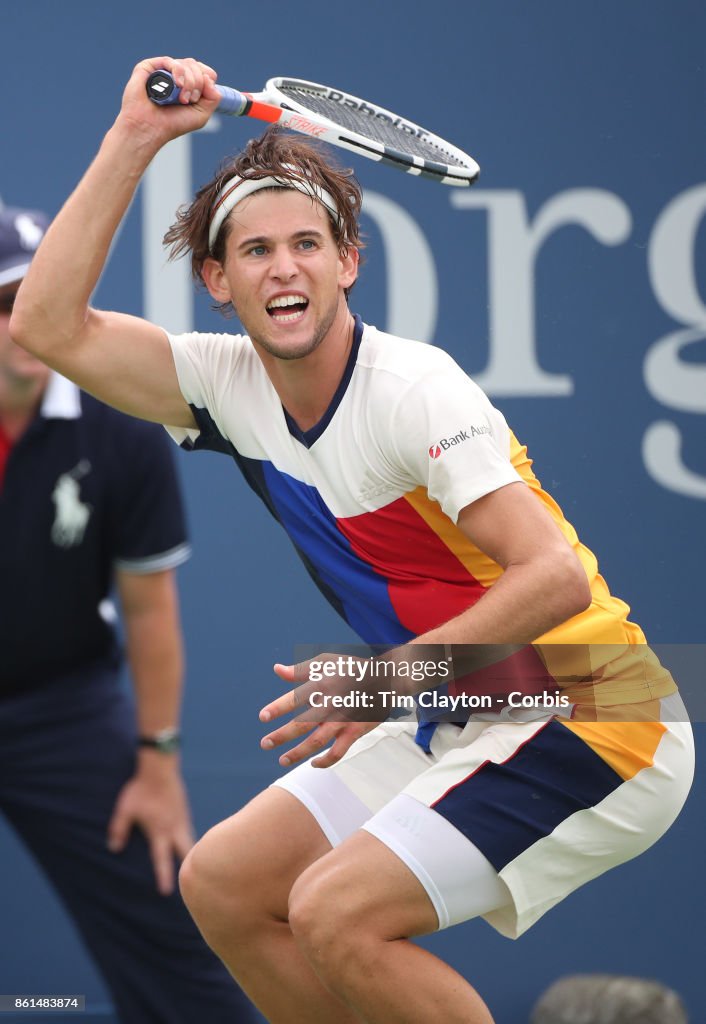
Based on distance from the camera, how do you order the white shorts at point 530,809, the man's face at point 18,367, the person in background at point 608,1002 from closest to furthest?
the white shorts at point 530,809
the man's face at point 18,367
the person in background at point 608,1002

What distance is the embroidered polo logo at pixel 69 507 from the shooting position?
10.4 feet

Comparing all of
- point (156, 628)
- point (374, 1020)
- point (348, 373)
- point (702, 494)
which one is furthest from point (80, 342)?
point (702, 494)

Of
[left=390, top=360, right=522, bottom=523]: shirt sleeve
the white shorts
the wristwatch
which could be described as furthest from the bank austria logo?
the wristwatch

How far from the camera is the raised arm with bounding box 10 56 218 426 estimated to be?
2635 millimetres

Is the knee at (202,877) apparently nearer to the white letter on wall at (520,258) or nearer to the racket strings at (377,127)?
the racket strings at (377,127)

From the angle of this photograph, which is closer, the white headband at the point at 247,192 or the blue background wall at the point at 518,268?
the white headband at the point at 247,192

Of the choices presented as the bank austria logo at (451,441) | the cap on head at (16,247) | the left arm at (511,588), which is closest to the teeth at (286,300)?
the bank austria logo at (451,441)

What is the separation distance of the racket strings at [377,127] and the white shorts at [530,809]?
1.11 metres

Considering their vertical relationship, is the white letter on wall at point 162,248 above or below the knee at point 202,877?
above

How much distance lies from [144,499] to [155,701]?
0.42 metres

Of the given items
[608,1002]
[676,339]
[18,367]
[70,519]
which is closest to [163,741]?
[70,519]

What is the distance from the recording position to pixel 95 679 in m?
3.29

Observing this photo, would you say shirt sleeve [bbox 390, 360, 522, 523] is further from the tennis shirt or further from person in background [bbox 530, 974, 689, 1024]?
person in background [bbox 530, 974, 689, 1024]

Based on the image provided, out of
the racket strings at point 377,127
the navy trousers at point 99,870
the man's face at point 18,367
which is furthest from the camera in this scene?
the man's face at point 18,367
